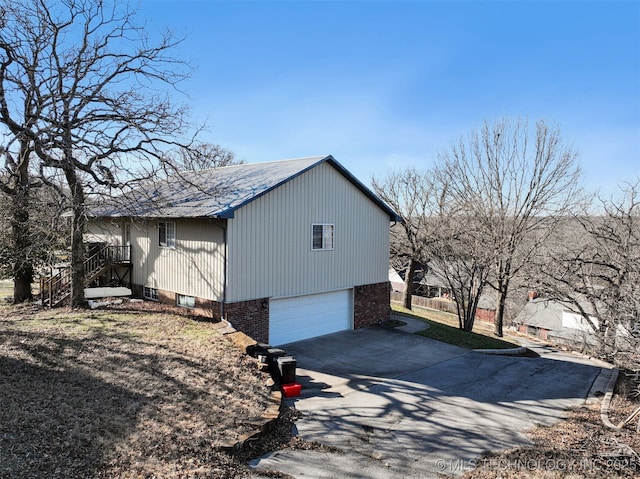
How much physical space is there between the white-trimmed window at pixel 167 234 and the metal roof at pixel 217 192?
0.69 m

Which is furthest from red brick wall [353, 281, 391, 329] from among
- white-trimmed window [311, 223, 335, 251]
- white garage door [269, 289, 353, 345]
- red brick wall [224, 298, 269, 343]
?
red brick wall [224, 298, 269, 343]

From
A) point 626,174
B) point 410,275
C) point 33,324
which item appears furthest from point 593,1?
point 410,275

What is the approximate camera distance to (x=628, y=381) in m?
14.0

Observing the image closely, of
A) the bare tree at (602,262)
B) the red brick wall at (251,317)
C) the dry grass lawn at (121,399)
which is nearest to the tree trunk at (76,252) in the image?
the dry grass lawn at (121,399)

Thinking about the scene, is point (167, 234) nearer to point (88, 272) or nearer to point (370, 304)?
point (88, 272)

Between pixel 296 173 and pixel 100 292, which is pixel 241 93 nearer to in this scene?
pixel 296 173

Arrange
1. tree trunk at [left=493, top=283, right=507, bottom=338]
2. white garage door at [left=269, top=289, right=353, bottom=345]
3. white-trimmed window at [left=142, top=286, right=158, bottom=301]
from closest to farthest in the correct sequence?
white garage door at [left=269, top=289, right=353, bottom=345], white-trimmed window at [left=142, top=286, right=158, bottom=301], tree trunk at [left=493, top=283, right=507, bottom=338]

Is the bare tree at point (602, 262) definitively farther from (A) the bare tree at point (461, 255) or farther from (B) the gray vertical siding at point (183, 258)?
(B) the gray vertical siding at point (183, 258)

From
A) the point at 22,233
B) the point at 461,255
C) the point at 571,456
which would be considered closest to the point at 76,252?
the point at 22,233

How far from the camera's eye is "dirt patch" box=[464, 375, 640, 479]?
21.9ft

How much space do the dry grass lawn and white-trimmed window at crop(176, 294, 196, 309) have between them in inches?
81.8

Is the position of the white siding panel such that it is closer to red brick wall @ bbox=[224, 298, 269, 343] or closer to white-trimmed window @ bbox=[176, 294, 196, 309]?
white-trimmed window @ bbox=[176, 294, 196, 309]

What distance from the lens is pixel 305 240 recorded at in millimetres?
15062

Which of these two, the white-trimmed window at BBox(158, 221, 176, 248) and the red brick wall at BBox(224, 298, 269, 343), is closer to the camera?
the red brick wall at BBox(224, 298, 269, 343)
